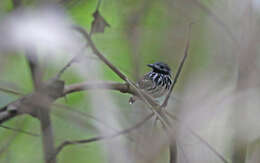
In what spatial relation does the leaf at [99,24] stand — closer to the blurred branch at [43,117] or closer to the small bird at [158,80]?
the blurred branch at [43,117]

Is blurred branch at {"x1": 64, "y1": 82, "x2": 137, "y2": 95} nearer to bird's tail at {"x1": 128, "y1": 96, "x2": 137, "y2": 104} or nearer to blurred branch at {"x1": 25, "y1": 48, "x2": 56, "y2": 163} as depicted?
blurred branch at {"x1": 25, "y1": 48, "x2": 56, "y2": 163}

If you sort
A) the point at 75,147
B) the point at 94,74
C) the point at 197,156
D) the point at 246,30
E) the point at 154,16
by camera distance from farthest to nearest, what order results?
the point at 154,16
the point at 75,147
the point at 94,74
the point at 246,30
the point at 197,156

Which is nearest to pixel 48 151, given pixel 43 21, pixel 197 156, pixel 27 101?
pixel 27 101

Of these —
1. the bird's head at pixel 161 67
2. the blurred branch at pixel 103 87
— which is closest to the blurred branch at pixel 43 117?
the blurred branch at pixel 103 87

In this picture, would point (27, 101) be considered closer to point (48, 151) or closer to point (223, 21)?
point (48, 151)

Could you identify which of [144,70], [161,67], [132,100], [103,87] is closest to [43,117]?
[103,87]
